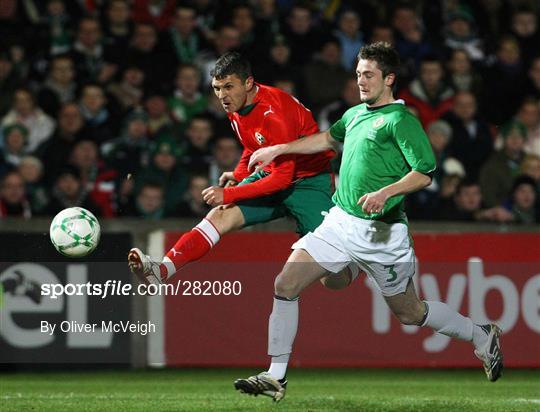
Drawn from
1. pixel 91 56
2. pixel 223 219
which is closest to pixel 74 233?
pixel 223 219

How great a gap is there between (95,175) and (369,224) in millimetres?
4544

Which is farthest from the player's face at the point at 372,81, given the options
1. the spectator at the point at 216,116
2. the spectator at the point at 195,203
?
the spectator at the point at 216,116

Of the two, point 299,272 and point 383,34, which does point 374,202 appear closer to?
point 299,272

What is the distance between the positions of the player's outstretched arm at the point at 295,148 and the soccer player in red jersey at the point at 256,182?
0.47ft

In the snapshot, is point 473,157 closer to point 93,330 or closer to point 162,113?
point 162,113

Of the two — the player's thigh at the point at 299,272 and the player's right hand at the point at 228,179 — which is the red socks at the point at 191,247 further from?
the player's thigh at the point at 299,272

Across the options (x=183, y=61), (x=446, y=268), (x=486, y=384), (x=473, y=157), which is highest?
(x=183, y=61)

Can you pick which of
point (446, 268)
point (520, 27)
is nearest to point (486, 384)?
point (446, 268)

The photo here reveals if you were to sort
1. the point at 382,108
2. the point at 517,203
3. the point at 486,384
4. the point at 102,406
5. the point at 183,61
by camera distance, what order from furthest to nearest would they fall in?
the point at 183,61 → the point at 517,203 → the point at 486,384 → the point at 102,406 → the point at 382,108

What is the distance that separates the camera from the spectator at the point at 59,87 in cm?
1243

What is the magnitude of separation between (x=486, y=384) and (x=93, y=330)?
3248 mm

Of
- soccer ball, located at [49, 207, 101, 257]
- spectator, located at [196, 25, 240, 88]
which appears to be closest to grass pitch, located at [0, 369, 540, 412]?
soccer ball, located at [49, 207, 101, 257]

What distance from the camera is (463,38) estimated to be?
14.4 meters

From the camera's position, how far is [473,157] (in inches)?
495
